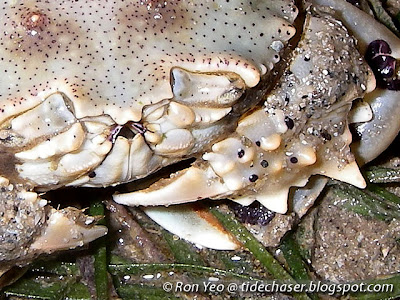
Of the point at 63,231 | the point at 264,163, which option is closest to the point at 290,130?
the point at 264,163

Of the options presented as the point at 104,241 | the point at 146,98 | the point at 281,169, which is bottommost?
the point at 104,241

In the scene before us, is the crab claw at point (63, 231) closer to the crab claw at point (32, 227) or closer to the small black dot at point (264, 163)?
the crab claw at point (32, 227)

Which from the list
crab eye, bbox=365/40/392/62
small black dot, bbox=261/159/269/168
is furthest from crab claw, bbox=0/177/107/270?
crab eye, bbox=365/40/392/62

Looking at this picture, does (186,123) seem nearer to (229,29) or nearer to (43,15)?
(229,29)

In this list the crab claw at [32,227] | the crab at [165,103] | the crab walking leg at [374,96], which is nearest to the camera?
the crab at [165,103]

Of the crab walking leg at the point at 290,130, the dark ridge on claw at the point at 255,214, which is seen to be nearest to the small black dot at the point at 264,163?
the crab walking leg at the point at 290,130

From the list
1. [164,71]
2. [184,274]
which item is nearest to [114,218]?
[184,274]
